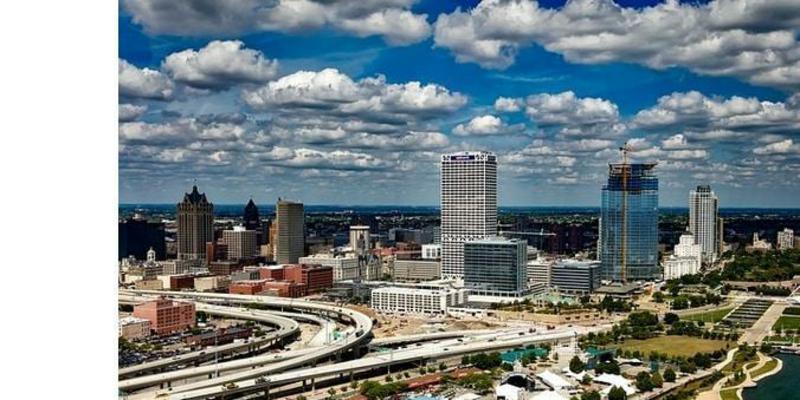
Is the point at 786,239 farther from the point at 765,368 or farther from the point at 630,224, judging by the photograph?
the point at 765,368

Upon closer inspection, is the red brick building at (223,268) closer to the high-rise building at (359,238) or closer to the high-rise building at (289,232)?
the high-rise building at (289,232)

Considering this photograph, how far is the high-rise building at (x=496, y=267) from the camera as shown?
14273mm

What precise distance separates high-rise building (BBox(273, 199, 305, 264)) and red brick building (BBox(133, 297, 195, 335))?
20.9 ft

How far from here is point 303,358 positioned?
8.60 meters

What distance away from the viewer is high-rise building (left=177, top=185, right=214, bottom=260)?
19.0 m

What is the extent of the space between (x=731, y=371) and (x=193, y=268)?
13142mm

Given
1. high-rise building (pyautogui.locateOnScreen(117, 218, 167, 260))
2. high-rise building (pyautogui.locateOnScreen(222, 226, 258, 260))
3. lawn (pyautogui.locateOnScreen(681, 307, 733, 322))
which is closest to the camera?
lawn (pyautogui.locateOnScreen(681, 307, 733, 322))

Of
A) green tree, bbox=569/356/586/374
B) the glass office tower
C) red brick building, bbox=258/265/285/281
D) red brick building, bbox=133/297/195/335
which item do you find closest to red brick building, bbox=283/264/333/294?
red brick building, bbox=258/265/285/281

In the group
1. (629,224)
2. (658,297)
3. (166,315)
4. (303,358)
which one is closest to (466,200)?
(629,224)

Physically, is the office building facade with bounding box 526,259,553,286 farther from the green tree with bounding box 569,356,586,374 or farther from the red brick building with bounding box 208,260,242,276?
the green tree with bounding box 569,356,586,374

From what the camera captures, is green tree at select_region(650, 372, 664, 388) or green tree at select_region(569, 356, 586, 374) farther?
green tree at select_region(569, 356, 586, 374)

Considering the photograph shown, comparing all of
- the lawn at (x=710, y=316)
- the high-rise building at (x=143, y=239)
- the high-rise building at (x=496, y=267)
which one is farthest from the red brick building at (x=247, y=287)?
the lawn at (x=710, y=316)

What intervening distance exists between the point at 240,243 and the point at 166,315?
26.2ft
